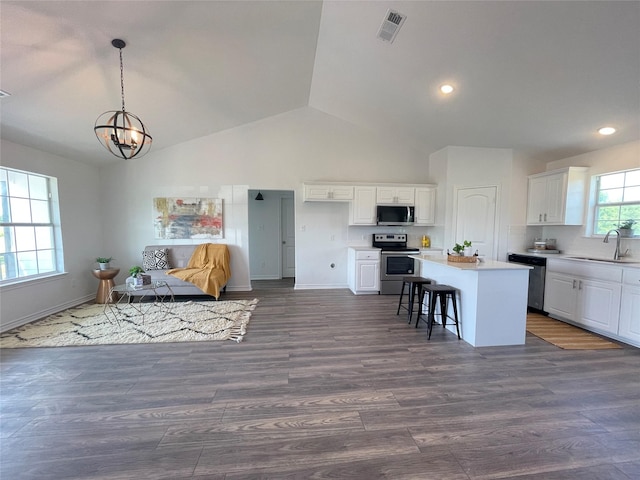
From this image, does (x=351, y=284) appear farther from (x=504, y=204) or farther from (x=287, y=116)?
(x=287, y=116)

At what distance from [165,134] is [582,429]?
6125 millimetres

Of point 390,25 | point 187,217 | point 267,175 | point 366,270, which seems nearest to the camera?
point 390,25

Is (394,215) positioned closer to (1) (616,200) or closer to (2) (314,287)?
(2) (314,287)

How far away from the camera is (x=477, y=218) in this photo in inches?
191

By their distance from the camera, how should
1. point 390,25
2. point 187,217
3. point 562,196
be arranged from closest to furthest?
1. point 390,25
2. point 562,196
3. point 187,217

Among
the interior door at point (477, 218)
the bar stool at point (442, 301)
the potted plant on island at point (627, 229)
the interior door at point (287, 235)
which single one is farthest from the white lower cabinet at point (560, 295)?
the interior door at point (287, 235)

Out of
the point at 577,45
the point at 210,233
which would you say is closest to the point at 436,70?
the point at 577,45

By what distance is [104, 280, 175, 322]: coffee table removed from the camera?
3725mm

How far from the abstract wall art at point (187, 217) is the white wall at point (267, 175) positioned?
0.14 metres

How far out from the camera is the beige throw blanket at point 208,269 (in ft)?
15.1

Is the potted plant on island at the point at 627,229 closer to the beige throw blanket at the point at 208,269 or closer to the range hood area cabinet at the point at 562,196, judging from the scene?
the range hood area cabinet at the point at 562,196

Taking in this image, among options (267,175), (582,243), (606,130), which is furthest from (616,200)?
(267,175)

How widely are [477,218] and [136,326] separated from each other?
564 centimetres

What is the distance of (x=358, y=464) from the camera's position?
1.52 metres
